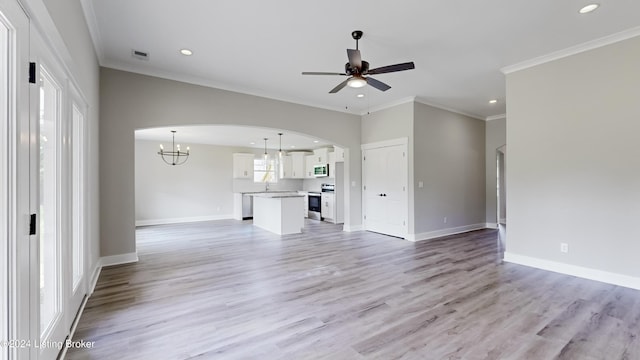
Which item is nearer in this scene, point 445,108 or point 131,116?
point 131,116

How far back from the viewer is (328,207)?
888 centimetres

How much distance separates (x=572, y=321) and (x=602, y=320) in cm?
29

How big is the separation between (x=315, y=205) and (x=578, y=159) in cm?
693

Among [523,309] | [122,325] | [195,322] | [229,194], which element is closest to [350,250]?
[523,309]

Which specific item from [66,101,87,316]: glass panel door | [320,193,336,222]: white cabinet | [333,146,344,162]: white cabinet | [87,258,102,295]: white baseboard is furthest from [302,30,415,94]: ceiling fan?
[320,193,336,222]: white cabinet

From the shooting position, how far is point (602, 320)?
254cm

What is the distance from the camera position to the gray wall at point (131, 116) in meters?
4.11

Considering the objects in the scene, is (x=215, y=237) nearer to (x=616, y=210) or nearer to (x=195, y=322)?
(x=195, y=322)

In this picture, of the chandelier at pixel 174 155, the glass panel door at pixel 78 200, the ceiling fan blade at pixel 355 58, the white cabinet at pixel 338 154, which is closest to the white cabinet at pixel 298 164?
the white cabinet at pixel 338 154

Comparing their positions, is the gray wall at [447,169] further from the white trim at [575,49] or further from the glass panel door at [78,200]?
the glass panel door at [78,200]

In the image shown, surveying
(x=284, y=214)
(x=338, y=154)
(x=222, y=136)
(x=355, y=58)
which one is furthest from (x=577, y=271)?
(x=222, y=136)

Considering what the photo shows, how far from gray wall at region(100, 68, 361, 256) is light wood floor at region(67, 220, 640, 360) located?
74 cm

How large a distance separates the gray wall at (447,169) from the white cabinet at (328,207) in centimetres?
320

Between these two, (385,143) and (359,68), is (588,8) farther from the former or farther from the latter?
(385,143)
